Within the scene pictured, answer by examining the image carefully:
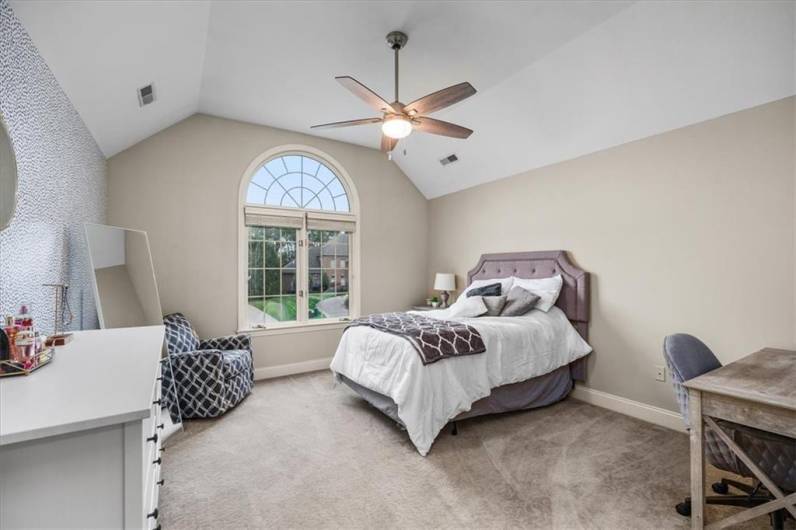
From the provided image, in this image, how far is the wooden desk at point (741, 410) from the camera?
146cm

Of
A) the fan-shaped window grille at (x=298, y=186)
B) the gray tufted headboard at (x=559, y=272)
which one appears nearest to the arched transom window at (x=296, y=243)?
the fan-shaped window grille at (x=298, y=186)

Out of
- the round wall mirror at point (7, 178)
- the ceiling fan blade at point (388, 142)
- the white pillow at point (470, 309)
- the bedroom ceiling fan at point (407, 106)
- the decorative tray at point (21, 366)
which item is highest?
the bedroom ceiling fan at point (407, 106)

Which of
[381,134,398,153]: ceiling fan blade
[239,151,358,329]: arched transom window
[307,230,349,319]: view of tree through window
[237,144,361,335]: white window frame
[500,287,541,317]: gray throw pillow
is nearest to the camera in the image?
[381,134,398,153]: ceiling fan blade

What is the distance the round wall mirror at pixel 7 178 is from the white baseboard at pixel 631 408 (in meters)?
4.22

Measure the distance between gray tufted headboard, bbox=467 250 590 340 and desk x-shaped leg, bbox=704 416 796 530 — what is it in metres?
1.95

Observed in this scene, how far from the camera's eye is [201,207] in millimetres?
3988

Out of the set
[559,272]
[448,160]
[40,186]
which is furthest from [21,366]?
[448,160]

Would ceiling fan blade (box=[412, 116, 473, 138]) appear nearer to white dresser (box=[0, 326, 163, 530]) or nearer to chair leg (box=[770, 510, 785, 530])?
white dresser (box=[0, 326, 163, 530])

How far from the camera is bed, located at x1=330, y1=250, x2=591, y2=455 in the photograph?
2.60 metres

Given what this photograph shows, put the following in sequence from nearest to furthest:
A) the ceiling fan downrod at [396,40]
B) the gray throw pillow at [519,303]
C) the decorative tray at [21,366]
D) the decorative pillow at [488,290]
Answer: the decorative tray at [21,366], the ceiling fan downrod at [396,40], the gray throw pillow at [519,303], the decorative pillow at [488,290]

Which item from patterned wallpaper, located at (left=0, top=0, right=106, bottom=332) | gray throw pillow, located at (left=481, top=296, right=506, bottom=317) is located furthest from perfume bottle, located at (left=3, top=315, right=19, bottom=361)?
gray throw pillow, located at (left=481, top=296, right=506, bottom=317)

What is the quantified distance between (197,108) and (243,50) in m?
1.35

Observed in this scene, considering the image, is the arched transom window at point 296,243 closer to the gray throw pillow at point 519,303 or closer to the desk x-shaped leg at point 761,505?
the gray throw pillow at point 519,303

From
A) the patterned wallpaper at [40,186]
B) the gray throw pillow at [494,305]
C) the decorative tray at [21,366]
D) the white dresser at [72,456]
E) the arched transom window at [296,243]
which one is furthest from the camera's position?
the arched transom window at [296,243]
